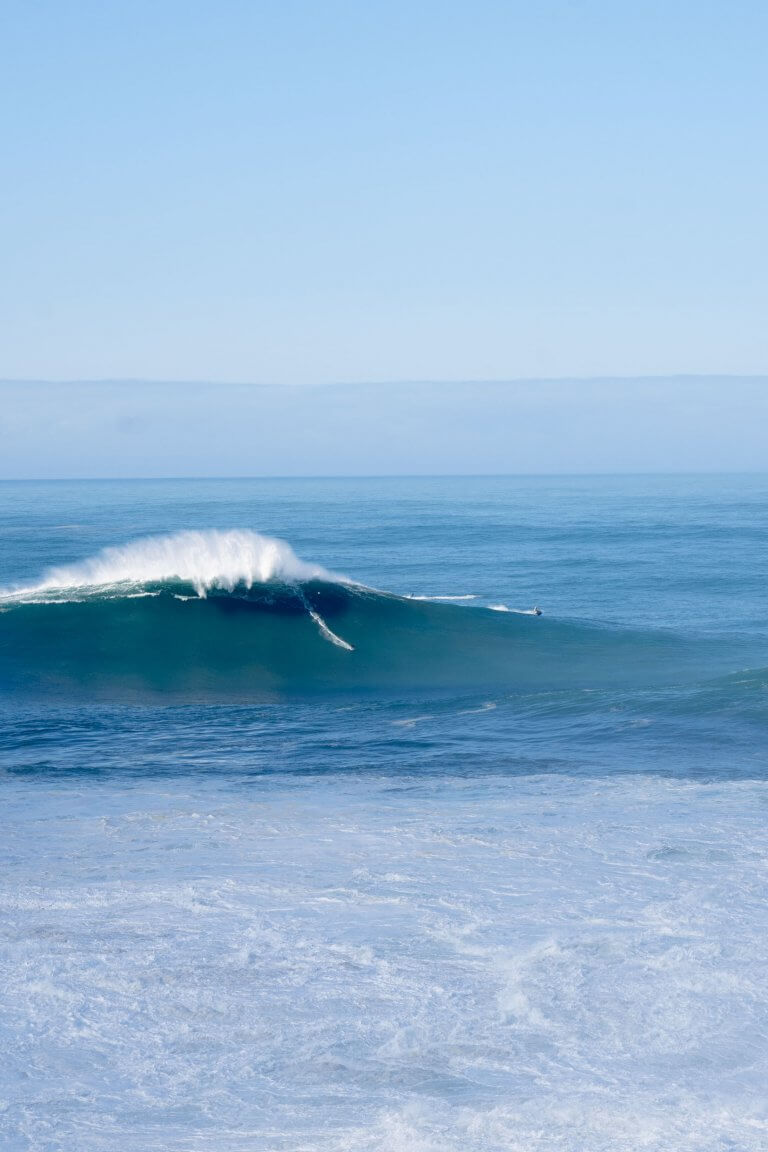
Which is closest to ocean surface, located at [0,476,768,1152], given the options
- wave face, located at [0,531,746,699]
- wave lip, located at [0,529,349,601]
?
wave face, located at [0,531,746,699]

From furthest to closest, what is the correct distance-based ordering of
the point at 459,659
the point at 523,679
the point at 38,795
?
the point at 459,659, the point at 523,679, the point at 38,795

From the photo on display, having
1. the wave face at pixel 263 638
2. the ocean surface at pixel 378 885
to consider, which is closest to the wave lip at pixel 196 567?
the wave face at pixel 263 638

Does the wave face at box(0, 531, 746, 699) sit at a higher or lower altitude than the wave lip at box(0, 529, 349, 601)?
lower

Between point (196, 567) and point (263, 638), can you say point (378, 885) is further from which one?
point (196, 567)

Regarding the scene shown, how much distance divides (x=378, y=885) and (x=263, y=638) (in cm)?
801

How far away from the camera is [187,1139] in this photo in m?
3.54

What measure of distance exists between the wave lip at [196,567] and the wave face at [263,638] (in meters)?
0.02

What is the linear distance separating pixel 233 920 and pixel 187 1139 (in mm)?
1639

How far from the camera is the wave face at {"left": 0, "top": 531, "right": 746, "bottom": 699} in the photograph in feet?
38.9

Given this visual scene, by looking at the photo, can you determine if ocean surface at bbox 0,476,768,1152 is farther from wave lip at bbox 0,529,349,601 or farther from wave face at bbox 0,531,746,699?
wave lip at bbox 0,529,349,601

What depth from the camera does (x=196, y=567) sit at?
50.3ft

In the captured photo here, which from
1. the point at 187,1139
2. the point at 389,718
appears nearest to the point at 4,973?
the point at 187,1139

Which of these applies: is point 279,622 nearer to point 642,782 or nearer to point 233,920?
point 642,782

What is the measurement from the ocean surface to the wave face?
73mm
